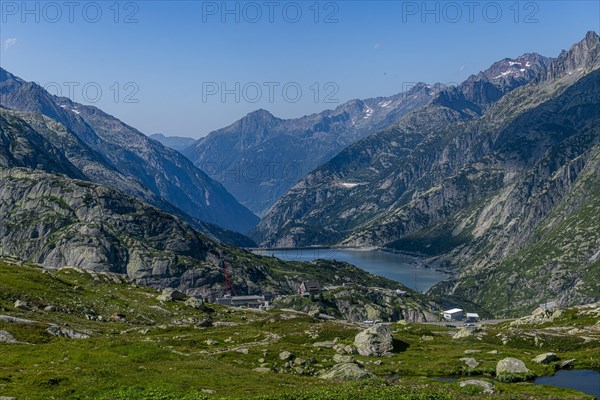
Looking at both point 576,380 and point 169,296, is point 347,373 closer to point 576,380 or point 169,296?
point 576,380

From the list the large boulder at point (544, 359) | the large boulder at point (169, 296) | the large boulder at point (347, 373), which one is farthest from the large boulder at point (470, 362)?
the large boulder at point (169, 296)

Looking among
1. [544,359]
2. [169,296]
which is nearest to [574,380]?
[544,359]

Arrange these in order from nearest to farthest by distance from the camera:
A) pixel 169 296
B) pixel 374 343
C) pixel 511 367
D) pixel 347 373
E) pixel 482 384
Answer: pixel 482 384
pixel 347 373
pixel 511 367
pixel 374 343
pixel 169 296

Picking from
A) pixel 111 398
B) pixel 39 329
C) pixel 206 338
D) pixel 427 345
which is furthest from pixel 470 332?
pixel 111 398

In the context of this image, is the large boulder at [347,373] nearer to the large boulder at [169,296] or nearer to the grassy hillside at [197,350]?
the grassy hillside at [197,350]

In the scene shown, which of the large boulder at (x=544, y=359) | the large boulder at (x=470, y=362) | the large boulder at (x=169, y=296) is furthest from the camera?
the large boulder at (x=169, y=296)
